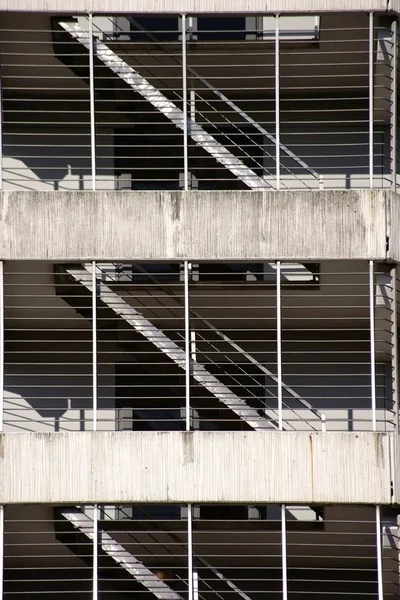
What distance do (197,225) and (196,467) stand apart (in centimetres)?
386

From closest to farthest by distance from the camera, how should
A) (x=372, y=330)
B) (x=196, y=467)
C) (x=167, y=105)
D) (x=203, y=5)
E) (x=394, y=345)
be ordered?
1. (x=372, y=330)
2. (x=196, y=467)
3. (x=394, y=345)
4. (x=203, y=5)
5. (x=167, y=105)

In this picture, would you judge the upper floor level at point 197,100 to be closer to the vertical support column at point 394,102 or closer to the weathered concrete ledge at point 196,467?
the vertical support column at point 394,102

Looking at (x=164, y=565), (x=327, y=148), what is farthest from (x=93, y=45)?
(x=164, y=565)

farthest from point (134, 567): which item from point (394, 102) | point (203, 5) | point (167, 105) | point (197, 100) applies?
point (203, 5)

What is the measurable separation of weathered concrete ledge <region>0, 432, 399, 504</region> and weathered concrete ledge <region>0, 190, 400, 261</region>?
2.91 m

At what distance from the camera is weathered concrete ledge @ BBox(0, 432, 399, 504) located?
21844 millimetres

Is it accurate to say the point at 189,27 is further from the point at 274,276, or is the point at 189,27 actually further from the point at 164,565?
the point at 164,565

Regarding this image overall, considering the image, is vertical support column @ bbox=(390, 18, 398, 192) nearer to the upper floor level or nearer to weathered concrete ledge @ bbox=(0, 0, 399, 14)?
the upper floor level

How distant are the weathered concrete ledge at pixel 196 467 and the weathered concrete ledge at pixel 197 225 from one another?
2912 millimetres

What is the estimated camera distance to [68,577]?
24500 mm

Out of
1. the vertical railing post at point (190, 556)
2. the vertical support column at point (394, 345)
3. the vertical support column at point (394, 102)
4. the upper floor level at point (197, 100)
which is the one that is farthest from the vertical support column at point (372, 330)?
the vertical railing post at point (190, 556)

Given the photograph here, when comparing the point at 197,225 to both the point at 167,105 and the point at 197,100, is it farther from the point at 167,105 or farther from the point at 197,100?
the point at 197,100

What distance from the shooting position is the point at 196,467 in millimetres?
21906

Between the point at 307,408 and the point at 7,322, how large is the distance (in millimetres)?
5494
